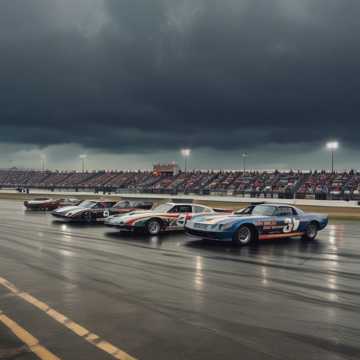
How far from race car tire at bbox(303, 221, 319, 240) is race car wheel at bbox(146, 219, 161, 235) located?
5.58 m

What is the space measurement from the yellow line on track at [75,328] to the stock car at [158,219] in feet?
24.0

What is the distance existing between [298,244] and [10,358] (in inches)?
408

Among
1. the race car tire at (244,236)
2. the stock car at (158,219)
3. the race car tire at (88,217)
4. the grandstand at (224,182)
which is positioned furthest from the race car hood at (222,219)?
the grandstand at (224,182)

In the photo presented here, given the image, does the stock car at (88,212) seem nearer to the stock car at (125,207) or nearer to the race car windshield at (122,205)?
the stock car at (125,207)

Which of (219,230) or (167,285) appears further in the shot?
(219,230)

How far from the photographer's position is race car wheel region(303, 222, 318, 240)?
44.5 feet

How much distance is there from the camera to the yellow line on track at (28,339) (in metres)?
4.00

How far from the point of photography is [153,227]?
14.1 meters

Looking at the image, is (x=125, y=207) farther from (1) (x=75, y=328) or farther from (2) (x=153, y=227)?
(1) (x=75, y=328)

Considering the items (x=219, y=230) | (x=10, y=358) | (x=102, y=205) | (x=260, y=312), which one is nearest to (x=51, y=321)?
(x=10, y=358)

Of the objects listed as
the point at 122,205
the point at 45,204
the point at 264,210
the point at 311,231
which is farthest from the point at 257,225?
the point at 45,204

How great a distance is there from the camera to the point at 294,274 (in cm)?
798

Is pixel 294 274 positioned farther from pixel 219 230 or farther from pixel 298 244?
pixel 298 244

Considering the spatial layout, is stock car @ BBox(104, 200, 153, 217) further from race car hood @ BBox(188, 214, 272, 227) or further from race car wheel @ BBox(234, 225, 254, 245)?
race car wheel @ BBox(234, 225, 254, 245)
